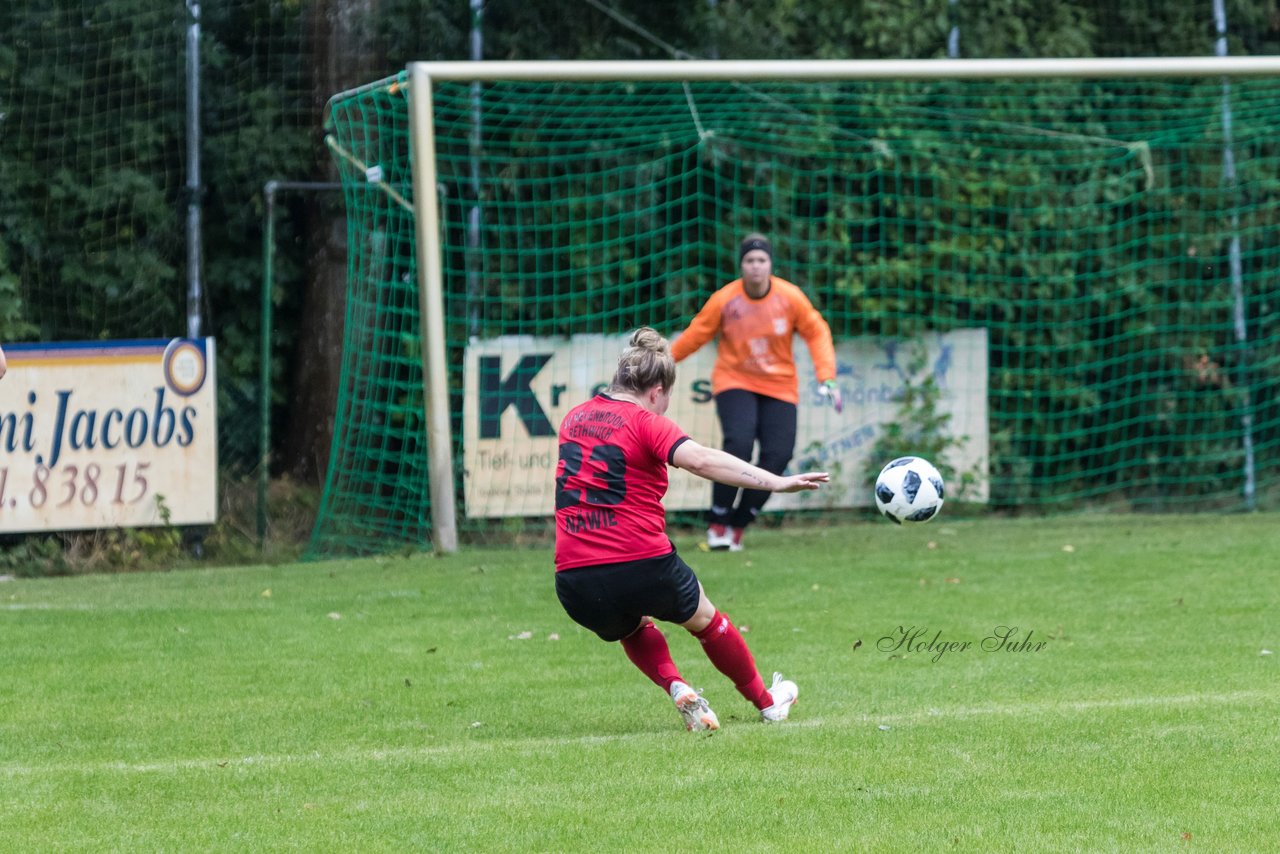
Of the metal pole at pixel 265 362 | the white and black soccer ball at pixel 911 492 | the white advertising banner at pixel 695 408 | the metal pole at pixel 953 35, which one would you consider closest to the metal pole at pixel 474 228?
the white advertising banner at pixel 695 408

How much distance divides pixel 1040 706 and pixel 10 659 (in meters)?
4.71

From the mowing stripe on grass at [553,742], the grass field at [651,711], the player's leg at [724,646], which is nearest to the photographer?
the grass field at [651,711]

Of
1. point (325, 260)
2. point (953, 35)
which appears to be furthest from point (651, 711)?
Answer: point (953, 35)

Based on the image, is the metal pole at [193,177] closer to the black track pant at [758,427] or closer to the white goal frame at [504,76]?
the white goal frame at [504,76]

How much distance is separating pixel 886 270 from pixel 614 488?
850 cm

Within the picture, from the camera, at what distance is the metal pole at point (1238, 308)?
13812mm

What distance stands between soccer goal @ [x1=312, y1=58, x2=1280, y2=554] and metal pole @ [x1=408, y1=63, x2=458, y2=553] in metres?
1.28

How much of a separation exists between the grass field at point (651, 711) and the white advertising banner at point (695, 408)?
1740mm

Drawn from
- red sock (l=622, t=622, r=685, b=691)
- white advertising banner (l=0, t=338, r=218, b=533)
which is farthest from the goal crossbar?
red sock (l=622, t=622, r=685, b=691)

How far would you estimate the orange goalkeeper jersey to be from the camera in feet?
35.1

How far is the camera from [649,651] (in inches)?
243

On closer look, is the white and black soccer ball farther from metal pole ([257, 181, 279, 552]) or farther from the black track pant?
metal pole ([257, 181, 279, 552])

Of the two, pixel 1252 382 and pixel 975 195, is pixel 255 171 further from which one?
pixel 1252 382

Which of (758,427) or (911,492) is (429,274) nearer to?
(758,427)
